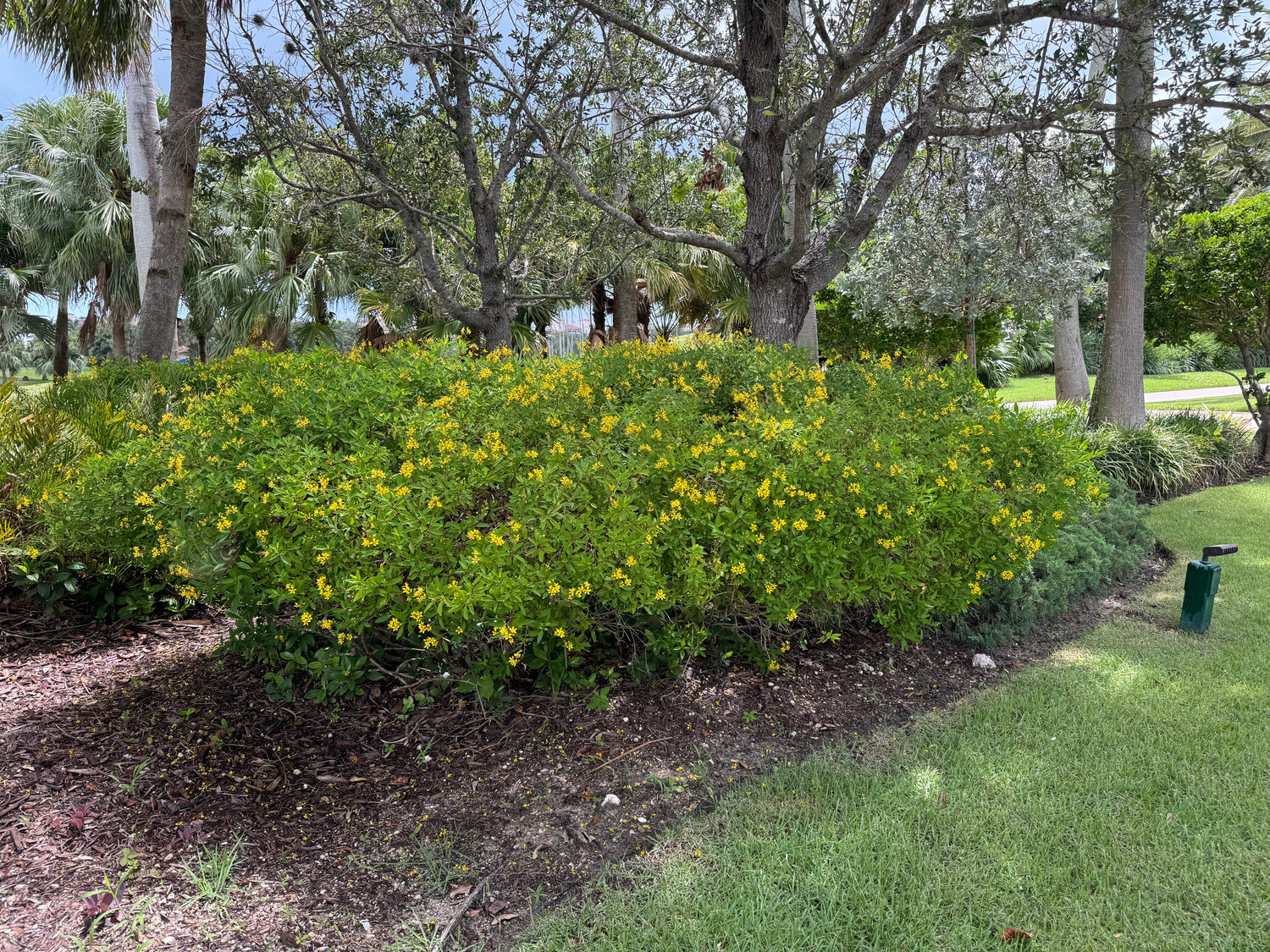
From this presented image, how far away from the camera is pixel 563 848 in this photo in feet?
7.97

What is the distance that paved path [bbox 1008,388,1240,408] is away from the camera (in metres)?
17.5

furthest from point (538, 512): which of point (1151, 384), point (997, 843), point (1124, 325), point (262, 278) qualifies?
point (1151, 384)

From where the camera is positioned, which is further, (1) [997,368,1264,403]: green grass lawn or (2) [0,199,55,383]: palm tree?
(1) [997,368,1264,403]: green grass lawn

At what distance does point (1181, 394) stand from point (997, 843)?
21.8 meters

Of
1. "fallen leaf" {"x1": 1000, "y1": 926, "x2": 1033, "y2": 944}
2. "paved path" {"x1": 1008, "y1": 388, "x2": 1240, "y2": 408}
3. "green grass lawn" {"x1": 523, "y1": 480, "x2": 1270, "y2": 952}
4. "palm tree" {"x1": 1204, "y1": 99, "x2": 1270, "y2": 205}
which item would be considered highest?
"palm tree" {"x1": 1204, "y1": 99, "x2": 1270, "y2": 205}

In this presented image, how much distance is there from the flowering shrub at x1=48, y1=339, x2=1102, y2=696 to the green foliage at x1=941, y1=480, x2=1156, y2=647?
33cm

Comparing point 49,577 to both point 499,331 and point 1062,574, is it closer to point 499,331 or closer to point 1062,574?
point 499,331

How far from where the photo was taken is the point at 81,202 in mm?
17016

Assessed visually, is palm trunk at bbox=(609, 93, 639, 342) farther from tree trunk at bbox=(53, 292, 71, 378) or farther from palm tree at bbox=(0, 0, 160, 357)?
tree trunk at bbox=(53, 292, 71, 378)

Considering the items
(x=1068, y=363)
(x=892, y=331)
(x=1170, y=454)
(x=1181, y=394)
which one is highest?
(x=892, y=331)

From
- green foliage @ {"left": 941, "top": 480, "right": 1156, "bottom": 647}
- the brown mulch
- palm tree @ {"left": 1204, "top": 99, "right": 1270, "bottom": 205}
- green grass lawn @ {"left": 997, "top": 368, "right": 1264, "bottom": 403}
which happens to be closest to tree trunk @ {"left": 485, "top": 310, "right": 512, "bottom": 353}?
the brown mulch

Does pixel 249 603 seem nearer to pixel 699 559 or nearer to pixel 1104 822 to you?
pixel 699 559

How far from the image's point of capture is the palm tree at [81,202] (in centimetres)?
1644

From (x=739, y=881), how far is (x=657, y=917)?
0.27 metres
